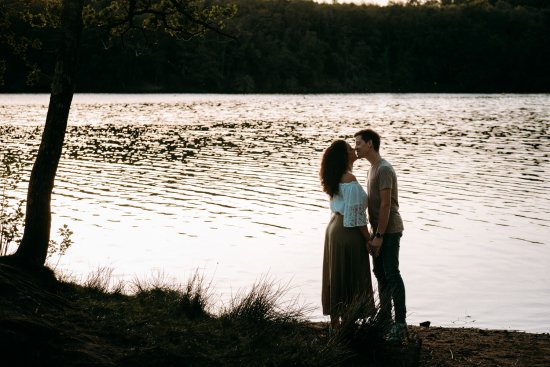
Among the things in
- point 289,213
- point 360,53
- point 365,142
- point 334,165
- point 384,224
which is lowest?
point 289,213

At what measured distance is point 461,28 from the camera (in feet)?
534

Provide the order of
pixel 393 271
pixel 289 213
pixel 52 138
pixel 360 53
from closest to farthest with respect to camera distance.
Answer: pixel 393 271 < pixel 52 138 < pixel 289 213 < pixel 360 53

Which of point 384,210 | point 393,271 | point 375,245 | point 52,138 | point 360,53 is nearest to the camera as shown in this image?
point 384,210

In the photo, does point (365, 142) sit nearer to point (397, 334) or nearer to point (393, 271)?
point (393, 271)

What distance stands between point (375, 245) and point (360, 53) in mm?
156421

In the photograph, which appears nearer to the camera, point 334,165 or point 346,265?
point 334,165

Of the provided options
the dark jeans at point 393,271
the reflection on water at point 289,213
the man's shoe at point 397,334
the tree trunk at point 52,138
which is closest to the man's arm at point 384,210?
the dark jeans at point 393,271

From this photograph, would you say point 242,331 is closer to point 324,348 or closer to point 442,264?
point 324,348

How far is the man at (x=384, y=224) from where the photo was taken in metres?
7.43

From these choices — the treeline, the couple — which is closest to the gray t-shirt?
the couple

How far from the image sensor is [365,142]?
24.4 feet

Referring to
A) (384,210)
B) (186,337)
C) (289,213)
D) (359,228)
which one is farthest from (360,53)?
(186,337)

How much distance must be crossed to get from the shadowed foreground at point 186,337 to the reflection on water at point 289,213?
2748mm

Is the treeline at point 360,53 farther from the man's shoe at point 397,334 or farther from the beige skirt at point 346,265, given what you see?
the man's shoe at point 397,334
